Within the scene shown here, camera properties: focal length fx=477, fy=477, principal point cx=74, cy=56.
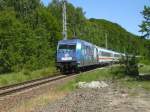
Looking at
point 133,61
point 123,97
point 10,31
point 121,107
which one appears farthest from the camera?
point 10,31

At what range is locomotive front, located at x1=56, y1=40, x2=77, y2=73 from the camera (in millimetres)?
42594

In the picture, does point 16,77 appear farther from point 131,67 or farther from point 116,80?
point 116,80

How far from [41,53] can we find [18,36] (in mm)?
6185

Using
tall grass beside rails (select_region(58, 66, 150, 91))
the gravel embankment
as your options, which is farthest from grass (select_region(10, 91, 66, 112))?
tall grass beside rails (select_region(58, 66, 150, 91))

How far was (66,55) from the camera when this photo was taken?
43125 millimetres

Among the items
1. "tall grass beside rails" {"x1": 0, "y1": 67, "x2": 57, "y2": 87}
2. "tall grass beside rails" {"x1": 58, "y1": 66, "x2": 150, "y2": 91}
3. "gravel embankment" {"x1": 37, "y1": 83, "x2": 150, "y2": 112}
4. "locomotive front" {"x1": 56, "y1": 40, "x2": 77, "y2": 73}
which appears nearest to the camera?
"gravel embankment" {"x1": 37, "y1": 83, "x2": 150, "y2": 112}

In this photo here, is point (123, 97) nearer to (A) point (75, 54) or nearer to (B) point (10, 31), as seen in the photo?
(A) point (75, 54)

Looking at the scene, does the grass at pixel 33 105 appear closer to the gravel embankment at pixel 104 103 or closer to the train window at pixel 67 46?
the gravel embankment at pixel 104 103

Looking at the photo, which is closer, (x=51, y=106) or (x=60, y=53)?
(x=51, y=106)

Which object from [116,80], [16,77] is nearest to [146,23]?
[116,80]

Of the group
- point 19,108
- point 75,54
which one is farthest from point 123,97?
point 75,54

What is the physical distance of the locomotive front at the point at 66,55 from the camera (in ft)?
140

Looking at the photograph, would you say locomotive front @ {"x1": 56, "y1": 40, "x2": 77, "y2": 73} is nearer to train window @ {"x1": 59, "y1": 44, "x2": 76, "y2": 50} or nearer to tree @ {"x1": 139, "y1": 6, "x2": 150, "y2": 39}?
train window @ {"x1": 59, "y1": 44, "x2": 76, "y2": 50}

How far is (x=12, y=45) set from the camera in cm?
5203
